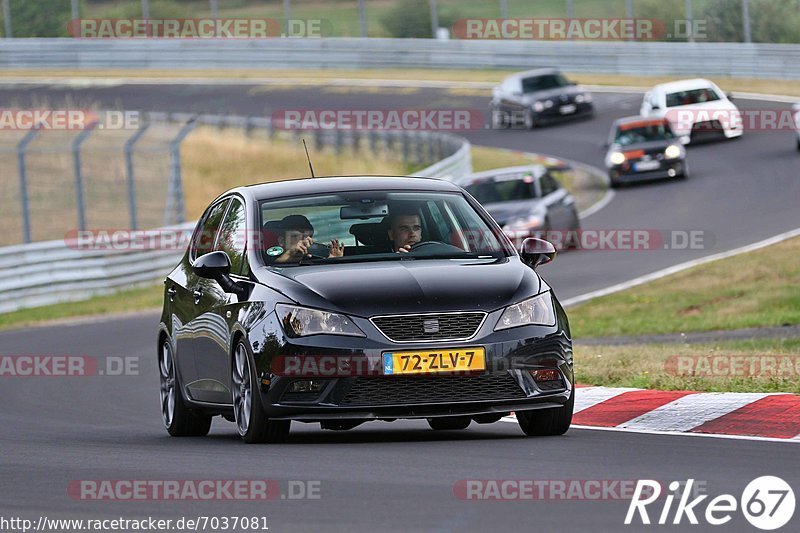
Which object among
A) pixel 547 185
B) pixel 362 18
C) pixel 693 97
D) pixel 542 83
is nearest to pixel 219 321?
pixel 547 185

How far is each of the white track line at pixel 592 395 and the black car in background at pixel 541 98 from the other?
109 ft

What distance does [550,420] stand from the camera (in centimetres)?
945

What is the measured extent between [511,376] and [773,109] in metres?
35.0

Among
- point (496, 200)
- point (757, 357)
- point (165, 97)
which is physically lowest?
point (165, 97)

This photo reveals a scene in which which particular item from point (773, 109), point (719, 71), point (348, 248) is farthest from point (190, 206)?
point (348, 248)

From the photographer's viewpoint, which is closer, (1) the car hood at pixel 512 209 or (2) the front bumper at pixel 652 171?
(1) the car hood at pixel 512 209

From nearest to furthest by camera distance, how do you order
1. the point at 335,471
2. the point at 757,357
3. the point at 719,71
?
the point at 335,471 < the point at 757,357 < the point at 719,71

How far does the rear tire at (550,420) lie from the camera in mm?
9414

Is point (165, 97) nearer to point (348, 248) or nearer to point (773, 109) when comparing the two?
point (773, 109)

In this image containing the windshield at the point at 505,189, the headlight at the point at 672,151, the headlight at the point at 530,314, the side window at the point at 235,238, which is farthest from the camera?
the headlight at the point at 672,151

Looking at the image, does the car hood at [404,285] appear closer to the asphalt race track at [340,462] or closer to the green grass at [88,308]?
the asphalt race track at [340,462]

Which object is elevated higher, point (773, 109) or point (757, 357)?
point (757, 357)

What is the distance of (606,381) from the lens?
484 inches
